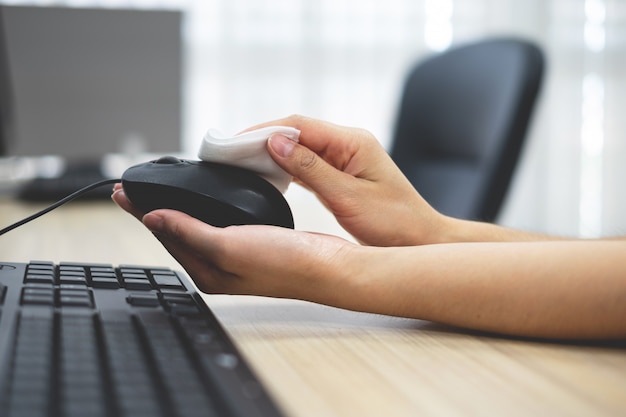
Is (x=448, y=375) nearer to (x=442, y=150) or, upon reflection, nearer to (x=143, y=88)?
(x=442, y=150)

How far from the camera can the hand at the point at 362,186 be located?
684mm

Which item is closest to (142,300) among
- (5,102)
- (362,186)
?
(362,186)

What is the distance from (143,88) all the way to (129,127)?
0.11 meters

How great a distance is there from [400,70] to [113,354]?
2721 millimetres

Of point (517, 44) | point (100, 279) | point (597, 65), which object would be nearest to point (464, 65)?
point (517, 44)

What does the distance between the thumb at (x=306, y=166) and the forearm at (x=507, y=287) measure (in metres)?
0.11

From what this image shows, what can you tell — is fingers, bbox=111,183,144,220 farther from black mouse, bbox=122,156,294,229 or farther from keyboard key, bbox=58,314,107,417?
keyboard key, bbox=58,314,107,417

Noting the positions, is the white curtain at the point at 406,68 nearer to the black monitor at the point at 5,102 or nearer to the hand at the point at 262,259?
the black monitor at the point at 5,102

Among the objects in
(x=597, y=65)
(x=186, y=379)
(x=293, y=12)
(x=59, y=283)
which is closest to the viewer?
(x=186, y=379)

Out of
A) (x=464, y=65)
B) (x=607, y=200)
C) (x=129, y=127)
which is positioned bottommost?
(x=607, y=200)

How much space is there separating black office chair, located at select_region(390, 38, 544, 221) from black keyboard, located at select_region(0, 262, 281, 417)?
3.07ft

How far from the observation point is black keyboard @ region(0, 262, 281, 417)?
311 millimetres

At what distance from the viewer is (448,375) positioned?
0.43 metres

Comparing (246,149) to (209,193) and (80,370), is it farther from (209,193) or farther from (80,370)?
(80,370)
